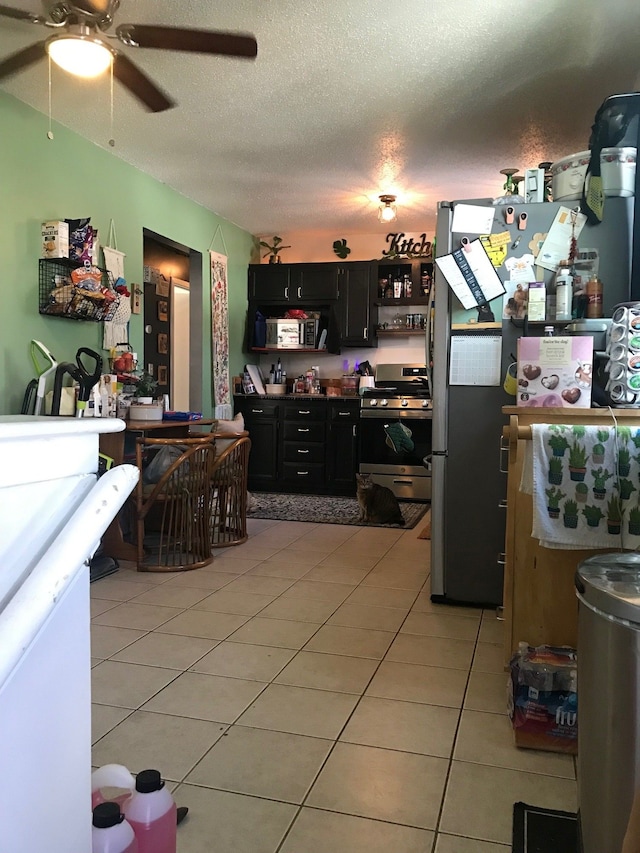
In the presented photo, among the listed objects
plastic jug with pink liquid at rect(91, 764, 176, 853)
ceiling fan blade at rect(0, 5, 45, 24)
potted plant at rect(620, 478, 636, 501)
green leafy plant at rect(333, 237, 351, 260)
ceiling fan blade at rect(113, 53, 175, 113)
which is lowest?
plastic jug with pink liquid at rect(91, 764, 176, 853)

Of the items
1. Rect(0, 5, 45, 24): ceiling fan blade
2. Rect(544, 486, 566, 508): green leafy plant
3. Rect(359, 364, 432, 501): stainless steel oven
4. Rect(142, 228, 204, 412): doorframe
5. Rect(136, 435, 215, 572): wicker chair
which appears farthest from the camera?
Rect(359, 364, 432, 501): stainless steel oven

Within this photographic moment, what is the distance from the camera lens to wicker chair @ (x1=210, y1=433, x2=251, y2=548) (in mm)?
4176

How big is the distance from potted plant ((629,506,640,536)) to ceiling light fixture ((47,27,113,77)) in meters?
2.49

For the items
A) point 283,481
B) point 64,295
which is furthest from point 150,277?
point 64,295

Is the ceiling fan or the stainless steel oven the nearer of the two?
the ceiling fan

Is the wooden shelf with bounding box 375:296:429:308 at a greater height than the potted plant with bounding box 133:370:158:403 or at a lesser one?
greater

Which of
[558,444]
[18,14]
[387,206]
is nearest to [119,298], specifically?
[18,14]

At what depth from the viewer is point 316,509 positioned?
5574 mm

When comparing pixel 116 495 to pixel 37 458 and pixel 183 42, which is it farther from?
pixel 183 42

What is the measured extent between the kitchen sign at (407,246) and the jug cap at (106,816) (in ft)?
19.1

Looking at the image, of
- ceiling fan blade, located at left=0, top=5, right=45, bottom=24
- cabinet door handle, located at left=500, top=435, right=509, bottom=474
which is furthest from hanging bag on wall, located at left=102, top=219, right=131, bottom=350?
cabinet door handle, located at left=500, top=435, right=509, bottom=474

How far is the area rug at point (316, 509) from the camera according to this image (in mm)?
5156

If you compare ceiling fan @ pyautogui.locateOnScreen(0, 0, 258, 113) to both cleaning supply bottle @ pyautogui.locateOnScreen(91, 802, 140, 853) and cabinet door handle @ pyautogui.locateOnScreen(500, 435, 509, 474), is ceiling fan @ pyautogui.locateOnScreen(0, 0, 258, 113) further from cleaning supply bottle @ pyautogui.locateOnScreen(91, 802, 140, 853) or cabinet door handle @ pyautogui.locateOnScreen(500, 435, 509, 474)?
cleaning supply bottle @ pyautogui.locateOnScreen(91, 802, 140, 853)

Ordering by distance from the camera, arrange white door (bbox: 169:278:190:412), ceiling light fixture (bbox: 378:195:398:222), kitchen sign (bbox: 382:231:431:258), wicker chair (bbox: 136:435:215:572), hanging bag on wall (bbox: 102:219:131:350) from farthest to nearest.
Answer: white door (bbox: 169:278:190:412) → kitchen sign (bbox: 382:231:431:258) → ceiling light fixture (bbox: 378:195:398:222) → hanging bag on wall (bbox: 102:219:131:350) → wicker chair (bbox: 136:435:215:572)
